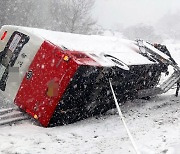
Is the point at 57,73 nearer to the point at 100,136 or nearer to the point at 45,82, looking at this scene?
the point at 45,82

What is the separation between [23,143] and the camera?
204 inches

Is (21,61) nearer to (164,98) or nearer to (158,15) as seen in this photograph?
(164,98)

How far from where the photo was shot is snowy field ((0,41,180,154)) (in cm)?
498

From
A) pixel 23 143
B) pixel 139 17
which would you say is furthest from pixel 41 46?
pixel 139 17

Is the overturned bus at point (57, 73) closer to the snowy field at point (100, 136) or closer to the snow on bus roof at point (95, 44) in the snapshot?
the snow on bus roof at point (95, 44)

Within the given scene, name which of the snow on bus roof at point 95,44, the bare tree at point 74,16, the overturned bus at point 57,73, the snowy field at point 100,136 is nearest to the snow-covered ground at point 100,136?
the snowy field at point 100,136

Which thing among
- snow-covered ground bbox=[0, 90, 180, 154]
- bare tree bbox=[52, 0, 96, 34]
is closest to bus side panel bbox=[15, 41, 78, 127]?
snow-covered ground bbox=[0, 90, 180, 154]

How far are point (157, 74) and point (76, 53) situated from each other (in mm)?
4344

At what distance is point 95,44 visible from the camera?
25.0 feet

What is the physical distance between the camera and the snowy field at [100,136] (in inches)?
196

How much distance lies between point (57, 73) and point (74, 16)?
84.5 ft

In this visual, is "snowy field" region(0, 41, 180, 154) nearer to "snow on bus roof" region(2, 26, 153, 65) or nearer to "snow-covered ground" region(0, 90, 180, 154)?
"snow-covered ground" region(0, 90, 180, 154)

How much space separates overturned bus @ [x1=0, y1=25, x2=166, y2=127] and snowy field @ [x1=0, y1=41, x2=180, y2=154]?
35 centimetres

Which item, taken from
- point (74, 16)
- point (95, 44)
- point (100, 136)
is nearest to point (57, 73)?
point (100, 136)
